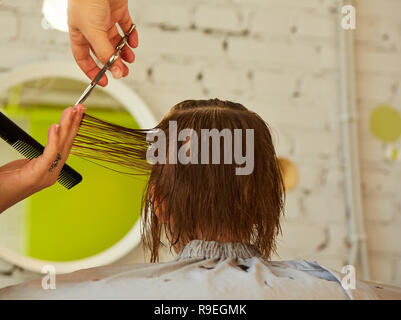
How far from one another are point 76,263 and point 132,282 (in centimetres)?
72

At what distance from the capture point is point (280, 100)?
150 centimetres

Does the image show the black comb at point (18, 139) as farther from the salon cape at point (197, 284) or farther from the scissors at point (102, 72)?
the salon cape at point (197, 284)

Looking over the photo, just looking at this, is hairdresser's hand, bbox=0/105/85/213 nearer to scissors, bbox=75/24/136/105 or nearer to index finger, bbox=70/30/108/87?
scissors, bbox=75/24/136/105

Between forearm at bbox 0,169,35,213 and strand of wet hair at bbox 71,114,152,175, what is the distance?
120 mm

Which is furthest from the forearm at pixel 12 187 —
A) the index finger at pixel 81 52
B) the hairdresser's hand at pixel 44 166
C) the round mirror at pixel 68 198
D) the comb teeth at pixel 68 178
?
the round mirror at pixel 68 198

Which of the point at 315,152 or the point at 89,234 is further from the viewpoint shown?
the point at 315,152

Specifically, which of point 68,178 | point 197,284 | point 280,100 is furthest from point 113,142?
point 280,100

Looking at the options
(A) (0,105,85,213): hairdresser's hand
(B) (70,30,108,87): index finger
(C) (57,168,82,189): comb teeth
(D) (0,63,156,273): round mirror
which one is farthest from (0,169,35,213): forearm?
(D) (0,63,156,273): round mirror

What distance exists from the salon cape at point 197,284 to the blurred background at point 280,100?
674 millimetres

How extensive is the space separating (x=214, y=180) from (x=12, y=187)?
28 cm

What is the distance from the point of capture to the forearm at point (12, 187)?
2.25 ft
